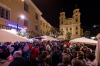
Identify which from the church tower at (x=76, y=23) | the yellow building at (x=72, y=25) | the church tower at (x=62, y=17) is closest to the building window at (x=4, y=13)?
the yellow building at (x=72, y=25)

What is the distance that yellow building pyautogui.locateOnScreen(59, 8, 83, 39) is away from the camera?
95875 millimetres

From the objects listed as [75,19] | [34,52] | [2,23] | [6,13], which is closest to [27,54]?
[34,52]

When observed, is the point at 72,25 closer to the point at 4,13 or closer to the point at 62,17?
the point at 62,17

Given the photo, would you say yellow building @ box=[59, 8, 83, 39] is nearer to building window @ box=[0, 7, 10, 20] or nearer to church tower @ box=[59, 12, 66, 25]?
church tower @ box=[59, 12, 66, 25]

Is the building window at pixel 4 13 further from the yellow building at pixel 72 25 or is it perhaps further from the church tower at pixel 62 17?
the church tower at pixel 62 17

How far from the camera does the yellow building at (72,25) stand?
95875 mm

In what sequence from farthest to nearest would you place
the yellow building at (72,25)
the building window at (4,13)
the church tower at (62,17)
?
the church tower at (62,17)
the yellow building at (72,25)
the building window at (4,13)

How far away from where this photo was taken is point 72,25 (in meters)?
99.2

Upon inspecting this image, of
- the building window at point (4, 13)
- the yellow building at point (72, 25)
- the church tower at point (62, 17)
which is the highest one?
the church tower at point (62, 17)

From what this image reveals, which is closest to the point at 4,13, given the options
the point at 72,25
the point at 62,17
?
the point at 72,25

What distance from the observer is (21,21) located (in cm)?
1970

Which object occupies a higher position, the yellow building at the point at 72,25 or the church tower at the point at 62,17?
the church tower at the point at 62,17

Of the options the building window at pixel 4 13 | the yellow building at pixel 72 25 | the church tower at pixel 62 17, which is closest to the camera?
the building window at pixel 4 13

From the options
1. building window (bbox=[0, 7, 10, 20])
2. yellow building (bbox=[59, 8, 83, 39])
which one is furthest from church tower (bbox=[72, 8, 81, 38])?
building window (bbox=[0, 7, 10, 20])
